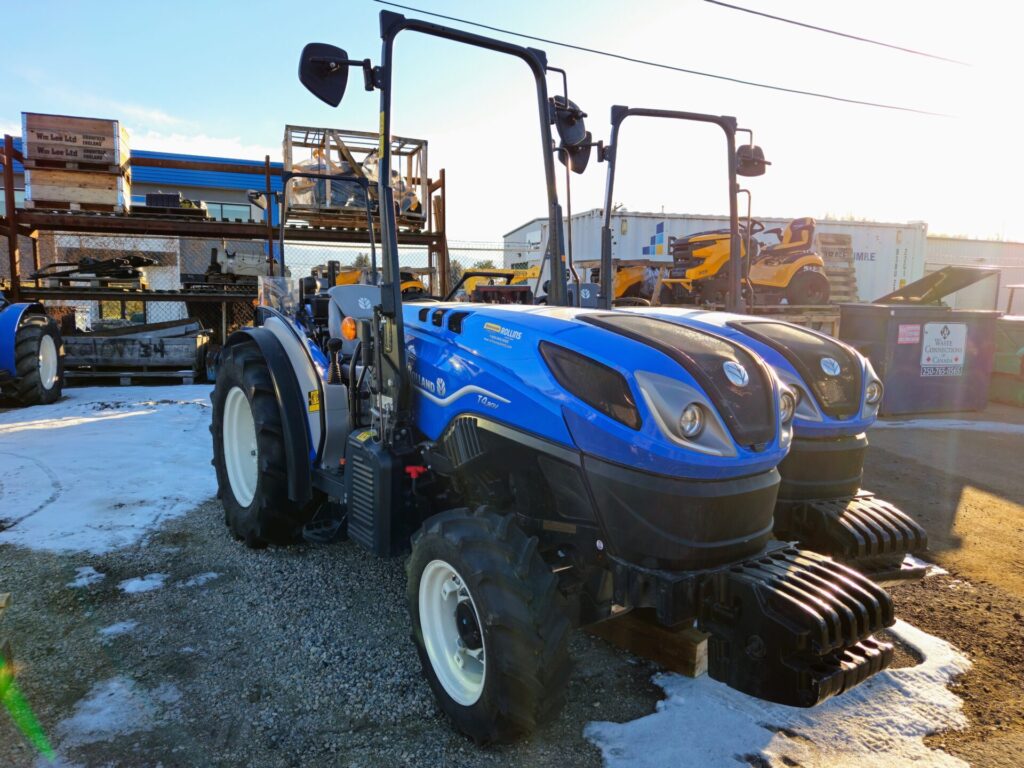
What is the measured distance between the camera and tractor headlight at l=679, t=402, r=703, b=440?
6.68 ft

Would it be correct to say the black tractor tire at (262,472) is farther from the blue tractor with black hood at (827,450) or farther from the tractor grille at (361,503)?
the blue tractor with black hood at (827,450)

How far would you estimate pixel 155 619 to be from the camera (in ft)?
10.3

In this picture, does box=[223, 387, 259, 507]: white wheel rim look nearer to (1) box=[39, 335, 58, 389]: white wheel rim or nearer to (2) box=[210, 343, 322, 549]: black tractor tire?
(2) box=[210, 343, 322, 549]: black tractor tire

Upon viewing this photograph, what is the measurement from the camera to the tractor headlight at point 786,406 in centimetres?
238

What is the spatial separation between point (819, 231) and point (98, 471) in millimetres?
17960

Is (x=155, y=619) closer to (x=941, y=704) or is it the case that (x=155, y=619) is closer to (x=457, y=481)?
(x=457, y=481)

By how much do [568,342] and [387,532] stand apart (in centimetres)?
109

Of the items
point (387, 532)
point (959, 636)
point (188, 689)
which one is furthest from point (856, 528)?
point (188, 689)

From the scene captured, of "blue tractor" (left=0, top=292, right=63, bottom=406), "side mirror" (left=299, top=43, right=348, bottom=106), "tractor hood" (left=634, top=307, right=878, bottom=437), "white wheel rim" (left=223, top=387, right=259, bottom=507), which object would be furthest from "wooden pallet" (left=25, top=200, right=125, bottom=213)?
"tractor hood" (left=634, top=307, right=878, bottom=437)

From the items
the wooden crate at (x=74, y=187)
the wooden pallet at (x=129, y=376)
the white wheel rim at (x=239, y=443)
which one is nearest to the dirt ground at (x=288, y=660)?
the white wheel rim at (x=239, y=443)

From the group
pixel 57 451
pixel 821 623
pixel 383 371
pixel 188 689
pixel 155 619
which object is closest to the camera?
pixel 821 623

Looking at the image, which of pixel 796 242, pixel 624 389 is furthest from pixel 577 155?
pixel 796 242

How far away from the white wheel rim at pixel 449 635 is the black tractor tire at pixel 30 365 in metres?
7.82

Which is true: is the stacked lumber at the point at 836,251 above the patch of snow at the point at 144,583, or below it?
above
